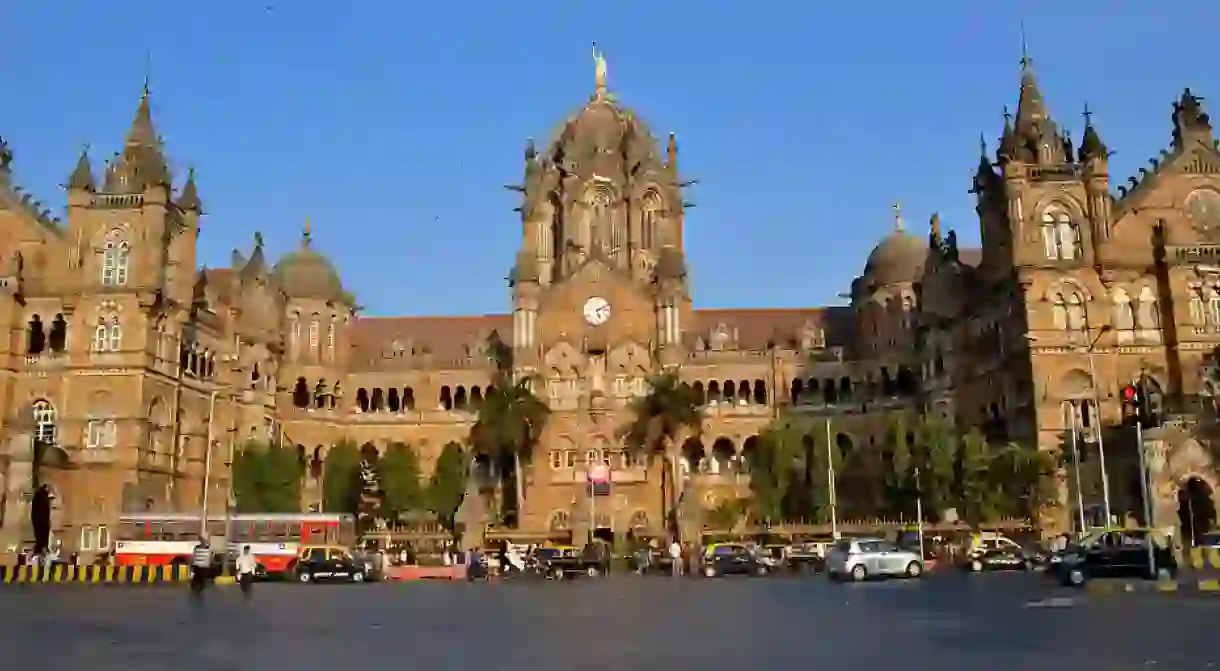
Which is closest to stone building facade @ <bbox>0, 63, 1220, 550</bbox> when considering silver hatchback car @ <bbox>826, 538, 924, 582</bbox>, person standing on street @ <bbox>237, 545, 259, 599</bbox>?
silver hatchback car @ <bbox>826, 538, 924, 582</bbox>

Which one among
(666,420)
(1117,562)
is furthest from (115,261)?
(1117,562)

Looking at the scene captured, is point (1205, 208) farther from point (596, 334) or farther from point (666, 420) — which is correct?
point (596, 334)

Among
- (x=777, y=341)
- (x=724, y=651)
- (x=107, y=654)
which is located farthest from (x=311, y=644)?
(x=777, y=341)

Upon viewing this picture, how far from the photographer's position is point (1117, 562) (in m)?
30.8

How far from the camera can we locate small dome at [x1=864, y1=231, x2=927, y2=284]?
8400 cm

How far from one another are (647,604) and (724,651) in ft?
33.7

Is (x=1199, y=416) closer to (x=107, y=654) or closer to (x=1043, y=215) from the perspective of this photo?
(x=1043, y=215)

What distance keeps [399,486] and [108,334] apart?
19526 mm

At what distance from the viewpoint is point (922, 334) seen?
74000mm

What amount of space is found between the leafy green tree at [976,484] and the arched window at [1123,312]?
1027 cm

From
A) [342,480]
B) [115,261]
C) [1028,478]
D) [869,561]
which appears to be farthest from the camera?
[342,480]

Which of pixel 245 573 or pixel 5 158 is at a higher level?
pixel 5 158

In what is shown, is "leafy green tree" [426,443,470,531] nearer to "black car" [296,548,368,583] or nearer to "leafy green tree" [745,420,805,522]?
"leafy green tree" [745,420,805,522]

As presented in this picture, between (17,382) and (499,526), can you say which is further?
(499,526)
